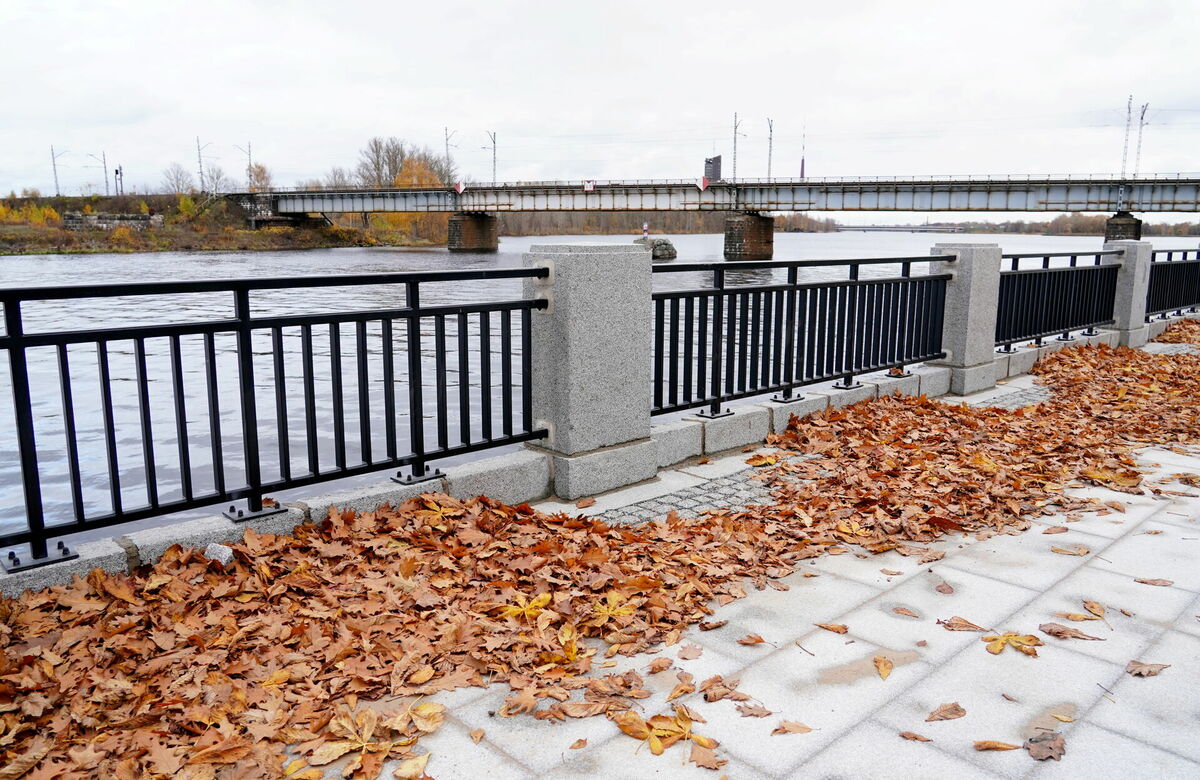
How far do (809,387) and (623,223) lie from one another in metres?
123

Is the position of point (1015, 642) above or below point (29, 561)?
below

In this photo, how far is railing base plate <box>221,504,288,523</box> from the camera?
4773 mm

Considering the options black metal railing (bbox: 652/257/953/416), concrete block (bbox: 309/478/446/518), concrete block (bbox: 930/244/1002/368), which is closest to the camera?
concrete block (bbox: 309/478/446/518)

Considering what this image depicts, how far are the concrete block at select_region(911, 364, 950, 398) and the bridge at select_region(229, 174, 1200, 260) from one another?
6536 cm

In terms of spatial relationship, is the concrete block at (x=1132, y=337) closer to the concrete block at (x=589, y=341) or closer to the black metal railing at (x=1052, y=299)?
the black metal railing at (x=1052, y=299)

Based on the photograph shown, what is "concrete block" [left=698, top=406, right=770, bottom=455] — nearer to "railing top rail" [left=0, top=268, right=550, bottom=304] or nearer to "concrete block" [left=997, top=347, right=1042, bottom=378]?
"railing top rail" [left=0, top=268, right=550, bottom=304]

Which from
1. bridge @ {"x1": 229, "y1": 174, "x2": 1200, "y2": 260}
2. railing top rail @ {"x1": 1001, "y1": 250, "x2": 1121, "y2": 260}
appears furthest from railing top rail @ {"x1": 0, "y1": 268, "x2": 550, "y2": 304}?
bridge @ {"x1": 229, "y1": 174, "x2": 1200, "y2": 260}

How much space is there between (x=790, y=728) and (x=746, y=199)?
3137 inches

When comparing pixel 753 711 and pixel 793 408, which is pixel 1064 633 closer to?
pixel 753 711

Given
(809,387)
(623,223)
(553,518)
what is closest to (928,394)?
(809,387)

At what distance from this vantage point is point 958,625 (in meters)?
4.15

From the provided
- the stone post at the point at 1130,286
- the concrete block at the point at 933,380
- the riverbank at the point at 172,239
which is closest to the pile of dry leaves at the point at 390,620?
the concrete block at the point at 933,380

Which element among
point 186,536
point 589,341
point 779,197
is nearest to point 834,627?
point 589,341

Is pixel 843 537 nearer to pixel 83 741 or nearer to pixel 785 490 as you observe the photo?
pixel 785 490
